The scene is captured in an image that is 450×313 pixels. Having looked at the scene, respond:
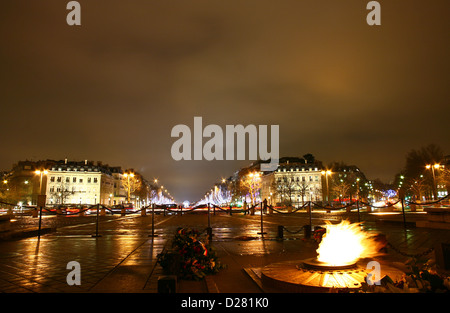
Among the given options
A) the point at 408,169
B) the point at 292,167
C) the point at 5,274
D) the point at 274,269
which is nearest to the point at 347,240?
the point at 274,269

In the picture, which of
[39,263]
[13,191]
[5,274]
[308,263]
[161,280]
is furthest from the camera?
[13,191]

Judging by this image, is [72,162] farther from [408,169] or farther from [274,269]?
[274,269]

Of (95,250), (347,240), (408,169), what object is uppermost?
(408,169)

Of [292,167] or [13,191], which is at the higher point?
[292,167]

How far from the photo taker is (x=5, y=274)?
675cm
